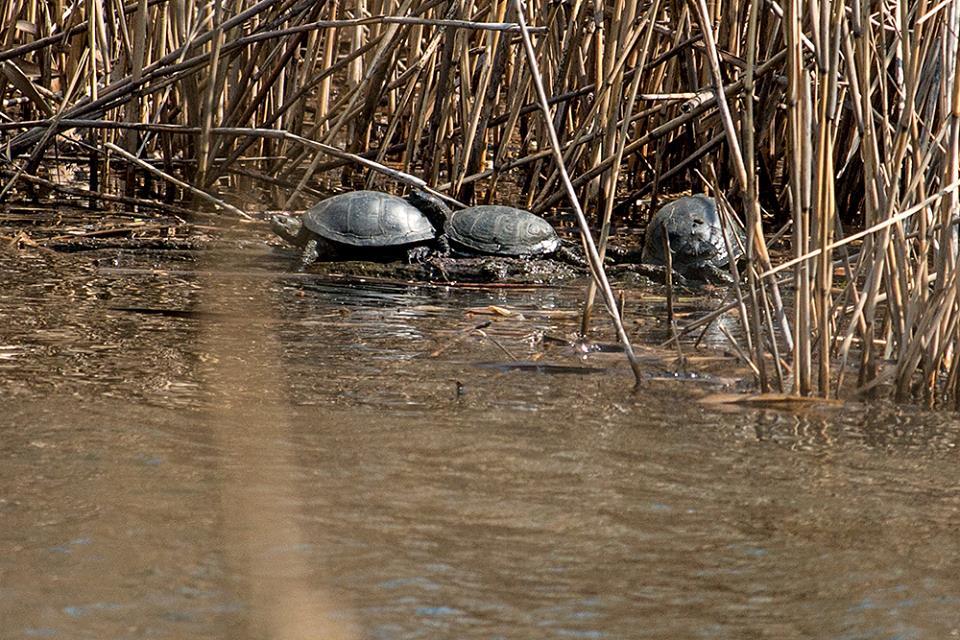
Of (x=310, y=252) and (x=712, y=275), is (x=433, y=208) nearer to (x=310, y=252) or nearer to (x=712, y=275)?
(x=310, y=252)

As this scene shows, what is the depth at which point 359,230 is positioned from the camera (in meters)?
5.97

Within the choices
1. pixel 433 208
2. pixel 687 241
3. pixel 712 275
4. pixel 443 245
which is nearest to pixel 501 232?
pixel 443 245

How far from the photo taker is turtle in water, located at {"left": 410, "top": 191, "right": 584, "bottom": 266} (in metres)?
5.83

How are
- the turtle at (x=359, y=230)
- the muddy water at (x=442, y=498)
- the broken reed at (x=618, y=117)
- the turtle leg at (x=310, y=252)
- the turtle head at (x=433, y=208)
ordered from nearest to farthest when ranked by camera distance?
the muddy water at (x=442, y=498) → the broken reed at (x=618, y=117) → the turtle leg at (x=310, y=252) → the turtle at (x=359, y=230) → the turtle head at (x=433, y=208)

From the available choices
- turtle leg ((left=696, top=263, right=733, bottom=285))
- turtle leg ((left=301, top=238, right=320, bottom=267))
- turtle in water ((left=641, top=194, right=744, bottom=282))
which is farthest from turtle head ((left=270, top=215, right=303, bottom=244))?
turtle leg ((left=696, top=263, right=733, bottom=285))

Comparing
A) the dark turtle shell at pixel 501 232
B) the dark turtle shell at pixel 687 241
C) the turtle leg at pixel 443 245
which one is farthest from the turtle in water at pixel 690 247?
the turtle leg at pixel 443 245

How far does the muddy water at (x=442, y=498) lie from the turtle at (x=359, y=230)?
2049 mm

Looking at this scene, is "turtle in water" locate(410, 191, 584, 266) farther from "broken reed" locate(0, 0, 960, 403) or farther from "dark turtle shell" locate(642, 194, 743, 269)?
"dark turtle shell" locate(642, 194, 743, 269)

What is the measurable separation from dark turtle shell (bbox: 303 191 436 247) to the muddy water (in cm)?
208

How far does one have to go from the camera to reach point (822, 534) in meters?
2.27

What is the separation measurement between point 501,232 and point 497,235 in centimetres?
2

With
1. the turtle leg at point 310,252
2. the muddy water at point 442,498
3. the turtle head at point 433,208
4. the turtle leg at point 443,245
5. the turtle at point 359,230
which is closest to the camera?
the muddy water at point 442,498

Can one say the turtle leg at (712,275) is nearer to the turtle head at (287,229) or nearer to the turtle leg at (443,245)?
the turtle leg at (443,245)

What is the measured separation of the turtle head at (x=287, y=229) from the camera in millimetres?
5949
